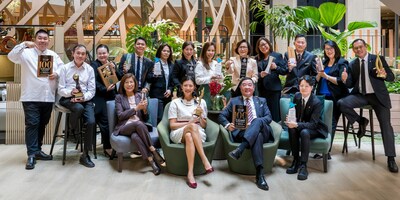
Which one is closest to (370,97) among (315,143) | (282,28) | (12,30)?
(315,143)

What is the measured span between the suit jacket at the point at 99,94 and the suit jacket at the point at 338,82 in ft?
10.2

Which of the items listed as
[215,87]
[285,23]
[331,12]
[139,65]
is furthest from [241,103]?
[331,12]

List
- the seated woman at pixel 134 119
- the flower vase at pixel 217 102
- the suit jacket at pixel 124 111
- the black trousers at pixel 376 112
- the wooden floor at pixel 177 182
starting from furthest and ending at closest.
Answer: the flower vase at pixel 217 102 → the black trousers at pixel 376 112 → the suit jacket at pixel 124 111 → the seated woman at pixel 134 119 → the wooden floor at pixel 177 182

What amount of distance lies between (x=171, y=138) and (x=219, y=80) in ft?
3.94

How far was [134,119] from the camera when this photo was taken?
5535 millimetres

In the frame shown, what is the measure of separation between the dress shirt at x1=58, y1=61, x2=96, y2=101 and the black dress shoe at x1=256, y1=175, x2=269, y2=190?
2.55m

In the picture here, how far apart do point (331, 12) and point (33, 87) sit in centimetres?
748

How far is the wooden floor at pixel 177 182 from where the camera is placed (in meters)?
4.45

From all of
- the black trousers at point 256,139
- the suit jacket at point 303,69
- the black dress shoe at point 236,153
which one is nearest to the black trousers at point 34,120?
the black dress shoe at point 236,153

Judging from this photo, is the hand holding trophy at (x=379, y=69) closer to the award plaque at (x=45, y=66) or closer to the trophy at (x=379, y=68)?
the trophy at (x=379, y=68)

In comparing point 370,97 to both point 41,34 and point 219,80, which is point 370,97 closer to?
point 219,80

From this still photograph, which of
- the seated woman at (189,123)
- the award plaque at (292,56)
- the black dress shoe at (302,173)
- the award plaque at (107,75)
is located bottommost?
the black dress shoe at (302,173)

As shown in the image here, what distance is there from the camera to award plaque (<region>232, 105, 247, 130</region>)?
200 inches

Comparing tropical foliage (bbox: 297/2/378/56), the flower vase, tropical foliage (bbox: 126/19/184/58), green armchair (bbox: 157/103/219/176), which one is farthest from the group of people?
tropical foliage (bbox: 297/2/378/56)
